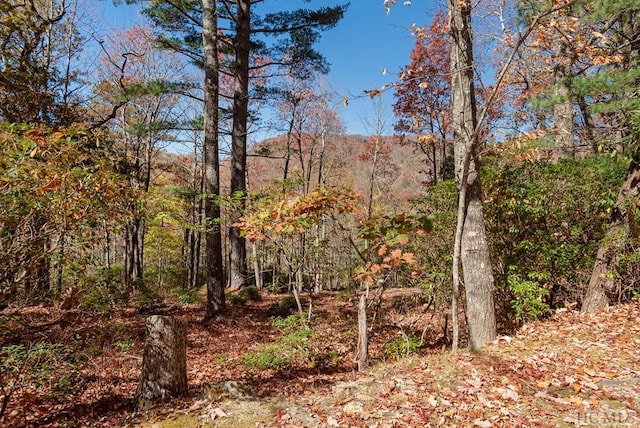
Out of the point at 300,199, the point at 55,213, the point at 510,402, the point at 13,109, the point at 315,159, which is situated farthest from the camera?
the point at 315,159

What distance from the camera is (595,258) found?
4.86 meters

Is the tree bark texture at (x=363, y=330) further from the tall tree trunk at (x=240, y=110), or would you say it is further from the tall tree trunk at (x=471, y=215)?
the tall tree trunk at (x=240, y=110)

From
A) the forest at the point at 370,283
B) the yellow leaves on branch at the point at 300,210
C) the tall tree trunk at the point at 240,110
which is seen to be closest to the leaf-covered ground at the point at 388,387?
the forest at the point at 370,283

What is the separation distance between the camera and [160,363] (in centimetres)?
375

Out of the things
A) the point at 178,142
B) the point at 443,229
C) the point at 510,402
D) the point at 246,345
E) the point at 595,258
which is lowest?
the point at 246,345

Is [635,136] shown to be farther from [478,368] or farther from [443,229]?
[478,368]

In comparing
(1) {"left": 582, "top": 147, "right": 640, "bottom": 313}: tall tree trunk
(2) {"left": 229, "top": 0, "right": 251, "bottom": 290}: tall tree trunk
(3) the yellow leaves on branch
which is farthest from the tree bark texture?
(2) {"left": 229, "top": 0, "right": 251, "bottom": 290}: tall tree trunk

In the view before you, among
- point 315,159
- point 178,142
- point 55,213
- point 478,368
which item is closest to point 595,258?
point 478,368

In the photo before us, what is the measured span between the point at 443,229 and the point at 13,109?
8880 mm

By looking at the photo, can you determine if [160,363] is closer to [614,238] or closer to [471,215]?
[471,215]

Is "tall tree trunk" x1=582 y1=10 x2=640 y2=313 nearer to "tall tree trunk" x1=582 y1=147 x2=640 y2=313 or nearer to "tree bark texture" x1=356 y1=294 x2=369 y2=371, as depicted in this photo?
"tall tree trunk" x1=582 y1=147 x2=640 y2=313

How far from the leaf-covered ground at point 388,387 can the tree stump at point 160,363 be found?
23 cm

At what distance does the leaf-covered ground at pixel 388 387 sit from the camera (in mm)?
2818

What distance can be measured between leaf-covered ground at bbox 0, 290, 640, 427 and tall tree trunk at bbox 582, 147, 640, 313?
9.6 inches
